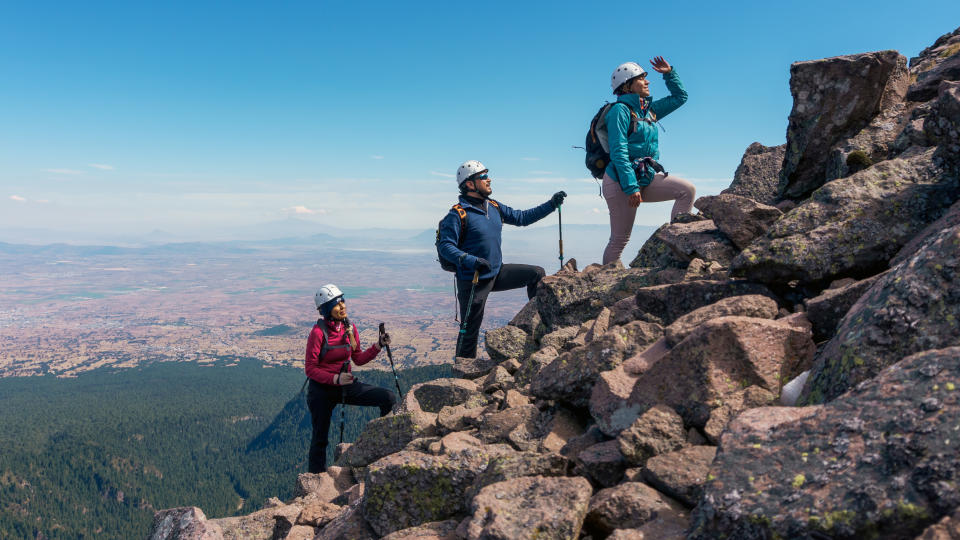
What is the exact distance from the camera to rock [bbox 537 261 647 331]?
13211 millimetres

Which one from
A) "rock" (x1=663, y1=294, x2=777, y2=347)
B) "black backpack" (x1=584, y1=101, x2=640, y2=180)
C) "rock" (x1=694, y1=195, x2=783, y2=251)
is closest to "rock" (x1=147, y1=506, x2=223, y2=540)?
"rock" (x1=663, y1=294, x2=777, y2=347)

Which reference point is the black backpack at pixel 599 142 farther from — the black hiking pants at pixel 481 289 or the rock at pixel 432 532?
the rock at pixel 432 532

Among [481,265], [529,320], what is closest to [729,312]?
[481,265]

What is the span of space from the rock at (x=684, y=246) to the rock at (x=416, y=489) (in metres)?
7.09

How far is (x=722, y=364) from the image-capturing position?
21.6 ft

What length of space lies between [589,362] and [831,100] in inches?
354

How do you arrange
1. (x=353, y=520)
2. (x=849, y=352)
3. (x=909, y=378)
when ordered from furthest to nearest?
(x=353, y=520) → (x=849, y=352) → (x=909, y=378)

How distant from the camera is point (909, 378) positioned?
4227mm

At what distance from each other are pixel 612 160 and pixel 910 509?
10.7 m

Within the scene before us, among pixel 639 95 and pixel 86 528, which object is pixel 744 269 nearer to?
pixel 639 95

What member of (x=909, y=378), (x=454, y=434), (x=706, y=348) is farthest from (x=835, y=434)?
(x=454, y=434)

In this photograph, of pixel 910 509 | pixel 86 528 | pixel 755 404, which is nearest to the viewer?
pixel 910 509

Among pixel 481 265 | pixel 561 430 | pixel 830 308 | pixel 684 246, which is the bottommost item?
pixel 561 430

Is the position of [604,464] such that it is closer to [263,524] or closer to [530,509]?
[530,509]
